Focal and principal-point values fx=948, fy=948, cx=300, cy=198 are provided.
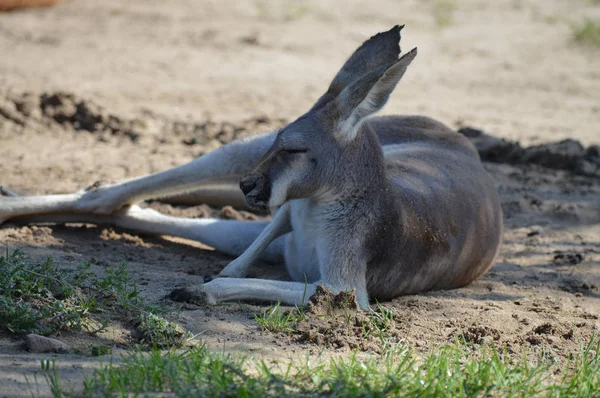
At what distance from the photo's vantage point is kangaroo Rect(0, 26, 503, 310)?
4.70 metres

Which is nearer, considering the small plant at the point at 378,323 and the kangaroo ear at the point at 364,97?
the small plant at the point at 378,323

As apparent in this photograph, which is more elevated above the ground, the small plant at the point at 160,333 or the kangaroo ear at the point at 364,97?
the kangaroo ear at the point at 364,97

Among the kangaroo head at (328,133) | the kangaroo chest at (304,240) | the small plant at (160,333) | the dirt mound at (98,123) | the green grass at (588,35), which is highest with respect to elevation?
the green grass at (588,35)

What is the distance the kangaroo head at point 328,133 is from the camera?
462 cm

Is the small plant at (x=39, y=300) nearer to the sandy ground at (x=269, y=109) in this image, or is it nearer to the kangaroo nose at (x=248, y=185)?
the sandy ground at (x=269, y=109)

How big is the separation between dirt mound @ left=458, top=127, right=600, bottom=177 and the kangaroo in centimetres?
220

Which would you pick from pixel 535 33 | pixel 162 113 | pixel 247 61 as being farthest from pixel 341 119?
pixel 535 33

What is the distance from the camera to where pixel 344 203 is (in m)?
4.84

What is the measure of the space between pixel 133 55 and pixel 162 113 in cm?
218

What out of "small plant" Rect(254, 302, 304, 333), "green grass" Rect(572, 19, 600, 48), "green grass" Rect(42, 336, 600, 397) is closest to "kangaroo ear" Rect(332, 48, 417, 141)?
"small plant" Rect(254, 302, 304, 333)

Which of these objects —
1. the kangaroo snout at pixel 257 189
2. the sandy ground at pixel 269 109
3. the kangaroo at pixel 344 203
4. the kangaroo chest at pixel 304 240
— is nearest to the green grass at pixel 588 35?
the sandy ground at pixel 269 109

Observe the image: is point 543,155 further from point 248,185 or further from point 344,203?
point 248,185

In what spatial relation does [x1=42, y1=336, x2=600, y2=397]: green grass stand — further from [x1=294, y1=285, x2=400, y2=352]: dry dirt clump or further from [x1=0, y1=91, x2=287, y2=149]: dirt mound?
[x1=0, y1=91, x2=287, y2=149]: dirt mound

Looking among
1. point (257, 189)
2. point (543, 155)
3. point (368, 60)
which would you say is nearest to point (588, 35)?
point (543, 155)
